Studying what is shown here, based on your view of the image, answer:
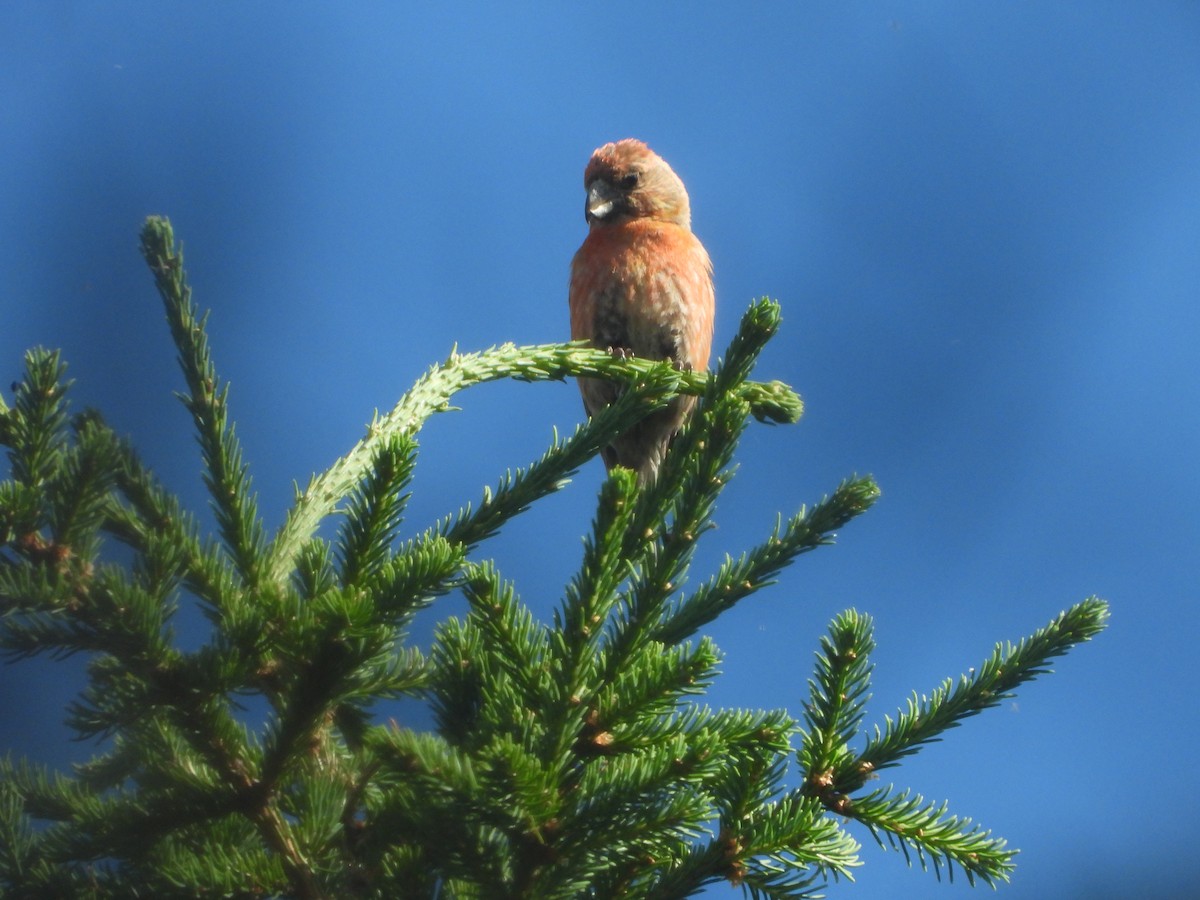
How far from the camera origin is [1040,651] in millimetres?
877

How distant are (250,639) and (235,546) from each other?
14 centimetres

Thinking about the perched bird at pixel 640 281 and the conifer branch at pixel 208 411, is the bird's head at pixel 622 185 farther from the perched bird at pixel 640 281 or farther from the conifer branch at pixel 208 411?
the conifer branch at pixel 208 411

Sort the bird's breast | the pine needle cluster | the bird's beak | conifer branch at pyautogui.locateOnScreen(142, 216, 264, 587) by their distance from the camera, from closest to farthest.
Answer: the pine needle cluster, conifer branch at pyautogui.locateOnScreen(142, 216, 264, 587), the bird's breast, the bird's beak

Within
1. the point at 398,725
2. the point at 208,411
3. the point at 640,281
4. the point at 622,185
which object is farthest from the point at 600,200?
the point at 398,725

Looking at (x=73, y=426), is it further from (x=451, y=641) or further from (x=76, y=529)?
(x=451, y=641)

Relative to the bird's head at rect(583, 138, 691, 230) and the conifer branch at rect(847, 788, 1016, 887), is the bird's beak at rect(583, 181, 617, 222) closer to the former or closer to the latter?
the bird's head at rect(583, 138, 691, 230)

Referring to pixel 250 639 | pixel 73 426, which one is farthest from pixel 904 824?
pixel 73 426

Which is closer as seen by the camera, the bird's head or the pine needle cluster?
the pine needle cluster

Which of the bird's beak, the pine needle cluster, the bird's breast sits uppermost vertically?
the bird's beak

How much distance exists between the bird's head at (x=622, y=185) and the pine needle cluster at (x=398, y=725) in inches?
66.0

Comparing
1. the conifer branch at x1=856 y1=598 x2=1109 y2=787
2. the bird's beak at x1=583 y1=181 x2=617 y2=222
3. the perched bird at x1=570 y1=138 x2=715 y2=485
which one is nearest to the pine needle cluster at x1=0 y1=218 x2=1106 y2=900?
the conifer branch at x1=856 y1=598 x2=1109 y2=787

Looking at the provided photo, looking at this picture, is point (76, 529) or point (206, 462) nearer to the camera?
point (76, 529)

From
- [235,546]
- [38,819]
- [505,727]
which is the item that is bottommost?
[38,819]

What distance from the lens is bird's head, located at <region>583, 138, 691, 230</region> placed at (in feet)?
8.22
